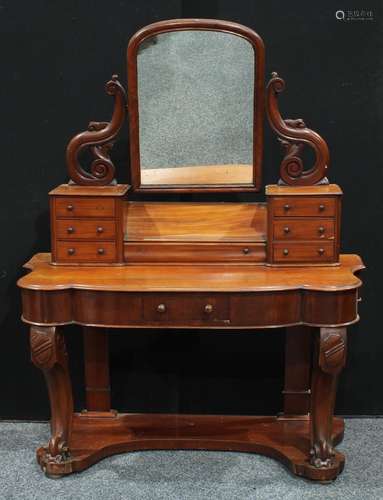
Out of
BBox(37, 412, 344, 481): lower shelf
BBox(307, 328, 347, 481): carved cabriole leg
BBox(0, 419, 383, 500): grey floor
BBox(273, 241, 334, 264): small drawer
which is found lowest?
BBox(0, 419, 383, 500): grey floor

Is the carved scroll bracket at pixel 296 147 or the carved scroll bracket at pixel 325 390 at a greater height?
the carved scroll bracket at pixel 296 147

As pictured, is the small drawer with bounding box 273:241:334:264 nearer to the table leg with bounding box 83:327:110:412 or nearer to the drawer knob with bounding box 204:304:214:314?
the drawer knob with bounding box 204:304:214:314

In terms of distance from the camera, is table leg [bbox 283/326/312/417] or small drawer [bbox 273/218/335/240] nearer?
small drawer [bbox 273/218/335/240]

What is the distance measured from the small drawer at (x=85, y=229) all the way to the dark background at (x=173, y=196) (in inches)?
16.9

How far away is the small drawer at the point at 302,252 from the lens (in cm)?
335

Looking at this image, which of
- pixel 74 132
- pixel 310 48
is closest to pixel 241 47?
pixel 310 48

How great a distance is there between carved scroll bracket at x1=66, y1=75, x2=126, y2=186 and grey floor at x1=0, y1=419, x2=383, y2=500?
1.21 meters

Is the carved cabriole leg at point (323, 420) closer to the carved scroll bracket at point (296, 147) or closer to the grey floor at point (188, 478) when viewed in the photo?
the grey floor at point (188, 478)

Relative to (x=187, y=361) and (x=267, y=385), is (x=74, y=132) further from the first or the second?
(x=267, y=385)

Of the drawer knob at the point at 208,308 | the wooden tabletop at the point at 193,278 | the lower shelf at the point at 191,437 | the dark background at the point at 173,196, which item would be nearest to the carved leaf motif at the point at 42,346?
the wooden tabletop at the point at 193,278

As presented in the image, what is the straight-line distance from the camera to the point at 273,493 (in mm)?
3340

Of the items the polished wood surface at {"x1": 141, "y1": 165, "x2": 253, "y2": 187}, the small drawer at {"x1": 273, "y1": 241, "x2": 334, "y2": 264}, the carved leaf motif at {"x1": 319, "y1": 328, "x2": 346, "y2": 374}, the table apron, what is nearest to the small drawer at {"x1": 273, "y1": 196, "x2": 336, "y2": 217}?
the small drawer at {"x1": 273, "y1": 241, "x2": 334, "y2": 264}

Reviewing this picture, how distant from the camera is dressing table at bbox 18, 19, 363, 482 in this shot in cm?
314

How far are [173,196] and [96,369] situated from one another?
0.87 meters
